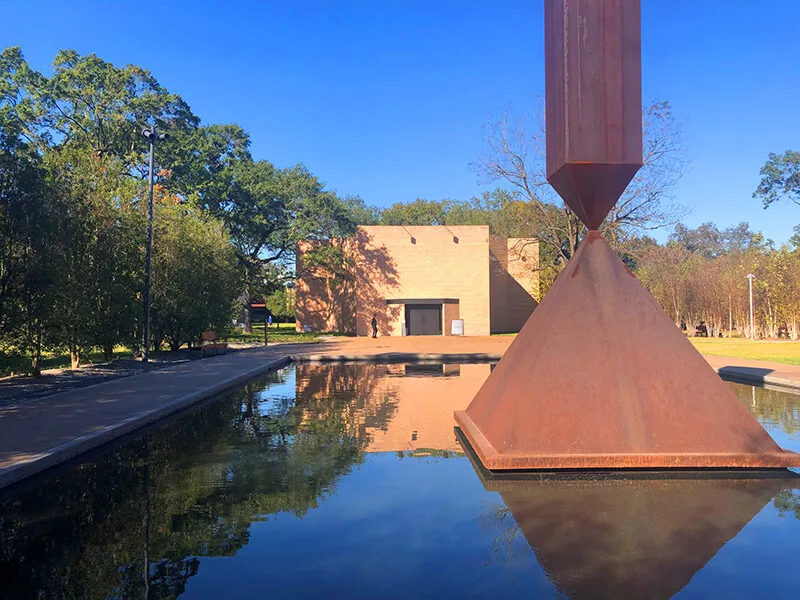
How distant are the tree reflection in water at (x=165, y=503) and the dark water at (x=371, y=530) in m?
0.02

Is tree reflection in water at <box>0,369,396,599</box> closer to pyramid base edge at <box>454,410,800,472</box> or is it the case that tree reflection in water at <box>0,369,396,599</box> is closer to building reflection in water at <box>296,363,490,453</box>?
building reflection in water at <box>296,363,490,453</box>

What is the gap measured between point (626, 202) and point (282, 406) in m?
24.7

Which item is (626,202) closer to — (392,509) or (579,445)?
(579,445)

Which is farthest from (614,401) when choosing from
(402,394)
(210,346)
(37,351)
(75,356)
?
(210,346)

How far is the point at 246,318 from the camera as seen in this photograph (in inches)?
1791

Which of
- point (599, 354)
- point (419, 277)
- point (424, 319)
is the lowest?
point (599, 354)

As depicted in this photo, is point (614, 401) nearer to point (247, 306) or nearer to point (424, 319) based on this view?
point (424, 319)

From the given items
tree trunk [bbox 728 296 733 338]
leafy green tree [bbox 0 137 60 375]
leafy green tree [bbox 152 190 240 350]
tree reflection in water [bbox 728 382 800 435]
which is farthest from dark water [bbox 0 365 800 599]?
tree trunk [bbox 728 296 733 338]

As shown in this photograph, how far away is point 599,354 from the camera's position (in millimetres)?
7020

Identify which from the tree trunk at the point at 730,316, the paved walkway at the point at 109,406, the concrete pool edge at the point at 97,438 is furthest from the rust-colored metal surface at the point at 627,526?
the tree trunk at the point at 730,316

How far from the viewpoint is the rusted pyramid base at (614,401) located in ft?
21.3

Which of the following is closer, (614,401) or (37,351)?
(614,401)

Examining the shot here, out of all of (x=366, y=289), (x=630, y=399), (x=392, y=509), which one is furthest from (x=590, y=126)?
(x=366, y=289)

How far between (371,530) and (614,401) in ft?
11.0
